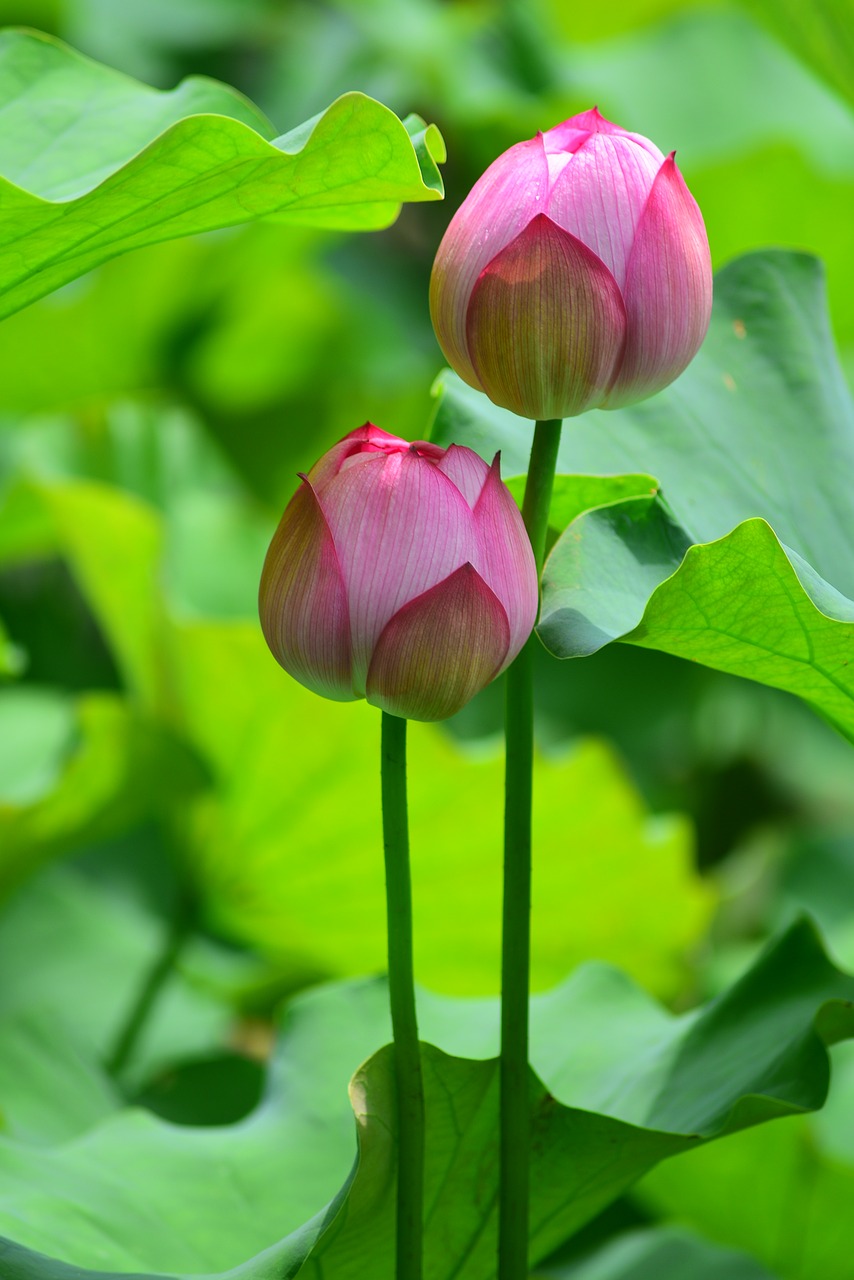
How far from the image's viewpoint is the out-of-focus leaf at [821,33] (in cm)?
105

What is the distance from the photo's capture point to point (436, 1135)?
0.54 metres

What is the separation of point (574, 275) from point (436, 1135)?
1.05 ft

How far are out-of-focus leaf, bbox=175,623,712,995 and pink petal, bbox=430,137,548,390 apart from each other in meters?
0.59

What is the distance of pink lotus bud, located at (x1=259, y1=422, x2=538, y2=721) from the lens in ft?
1.32

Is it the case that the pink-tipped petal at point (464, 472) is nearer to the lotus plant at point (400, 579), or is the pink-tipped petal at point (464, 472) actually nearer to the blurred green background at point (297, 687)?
the lotus plant at point (400, 579)

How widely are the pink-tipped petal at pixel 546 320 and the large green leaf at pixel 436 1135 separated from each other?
22 centimetres

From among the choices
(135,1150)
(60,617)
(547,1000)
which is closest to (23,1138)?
(135,1150)

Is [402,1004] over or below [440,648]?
below

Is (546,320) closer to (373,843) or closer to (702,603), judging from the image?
(702,603)

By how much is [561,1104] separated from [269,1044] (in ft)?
2.94

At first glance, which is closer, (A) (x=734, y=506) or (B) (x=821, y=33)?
(A) (x=734, y=506)

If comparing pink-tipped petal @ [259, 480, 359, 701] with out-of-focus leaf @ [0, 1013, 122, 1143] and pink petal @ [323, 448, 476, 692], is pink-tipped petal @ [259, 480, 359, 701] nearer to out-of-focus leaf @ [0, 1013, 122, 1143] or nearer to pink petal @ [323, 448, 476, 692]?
pink petal @ [323, 448, 476, 692]

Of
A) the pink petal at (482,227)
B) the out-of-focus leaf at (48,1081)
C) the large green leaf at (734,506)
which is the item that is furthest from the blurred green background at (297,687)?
the pink petal at (482,227)

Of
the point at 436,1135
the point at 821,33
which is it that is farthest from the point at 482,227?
the point at 821,33
